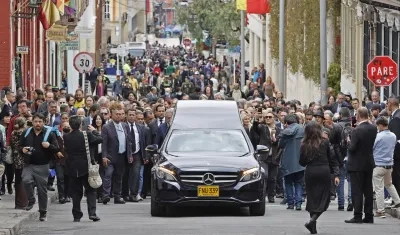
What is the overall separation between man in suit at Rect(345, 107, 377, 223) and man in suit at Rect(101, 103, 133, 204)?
6.22 metres

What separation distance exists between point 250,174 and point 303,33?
31.6 metres

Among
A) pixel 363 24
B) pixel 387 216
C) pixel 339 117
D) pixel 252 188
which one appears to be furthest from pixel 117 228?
pixel 363 24

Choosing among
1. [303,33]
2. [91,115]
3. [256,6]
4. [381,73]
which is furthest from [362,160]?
[256,6]

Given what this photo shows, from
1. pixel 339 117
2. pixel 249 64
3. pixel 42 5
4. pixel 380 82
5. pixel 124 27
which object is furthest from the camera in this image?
pixel 124 27

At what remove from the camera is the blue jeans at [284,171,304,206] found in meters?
25.2

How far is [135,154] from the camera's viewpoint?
1077 inches

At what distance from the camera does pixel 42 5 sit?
4188 cm

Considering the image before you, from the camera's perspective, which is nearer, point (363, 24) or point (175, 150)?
point (175, 150)

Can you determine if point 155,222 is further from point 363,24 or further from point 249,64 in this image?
point 249,64

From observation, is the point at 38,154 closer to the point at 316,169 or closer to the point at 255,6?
the point at 316,169

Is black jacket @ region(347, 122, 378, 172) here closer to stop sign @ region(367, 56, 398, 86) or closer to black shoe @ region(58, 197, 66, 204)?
black shoe @ region(58, 197, 66, 204)

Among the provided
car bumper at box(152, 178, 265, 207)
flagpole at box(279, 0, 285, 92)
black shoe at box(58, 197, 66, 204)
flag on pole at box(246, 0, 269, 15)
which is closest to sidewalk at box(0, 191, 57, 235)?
black shoe at box(58, 197, 66, 204)

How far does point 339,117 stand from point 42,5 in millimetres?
16712

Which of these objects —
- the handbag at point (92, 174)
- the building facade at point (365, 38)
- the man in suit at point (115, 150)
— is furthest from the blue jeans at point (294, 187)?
the building facade at point (365, 38)
